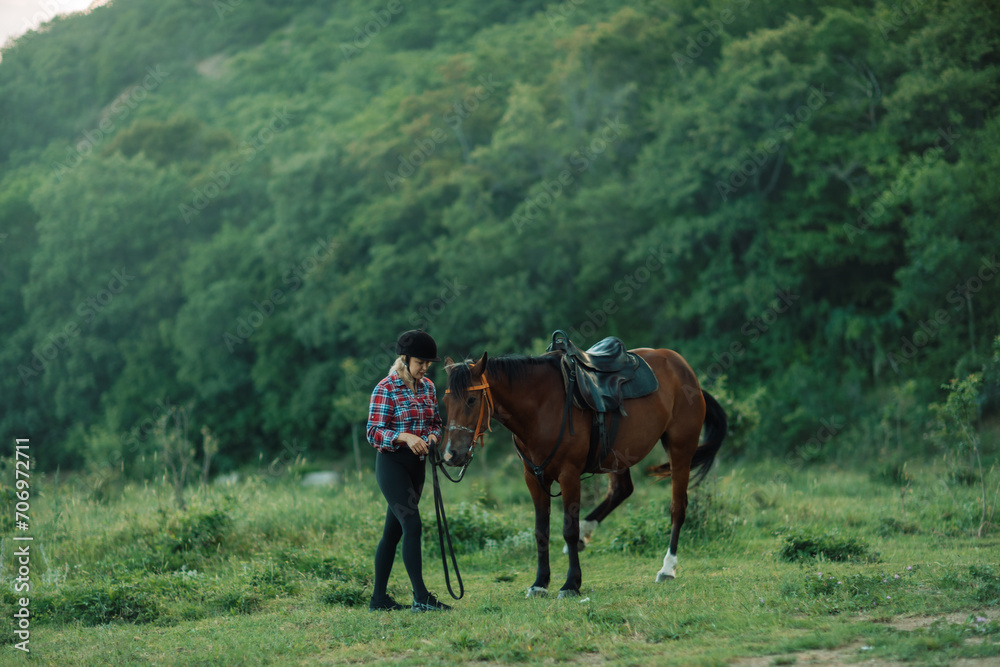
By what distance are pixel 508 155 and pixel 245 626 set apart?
25270mm

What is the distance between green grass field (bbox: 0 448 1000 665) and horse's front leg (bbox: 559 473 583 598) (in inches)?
5.9

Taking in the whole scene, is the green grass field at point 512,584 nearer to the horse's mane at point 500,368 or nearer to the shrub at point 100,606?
the shrub at point 100,606

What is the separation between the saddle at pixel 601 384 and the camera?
6340 mm

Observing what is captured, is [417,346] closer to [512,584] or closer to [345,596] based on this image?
[345,596]

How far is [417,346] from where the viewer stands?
18.3 feet

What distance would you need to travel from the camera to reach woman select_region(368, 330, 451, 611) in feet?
18.3

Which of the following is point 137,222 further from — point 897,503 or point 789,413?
point 897,503

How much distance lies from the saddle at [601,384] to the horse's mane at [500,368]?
151 mm

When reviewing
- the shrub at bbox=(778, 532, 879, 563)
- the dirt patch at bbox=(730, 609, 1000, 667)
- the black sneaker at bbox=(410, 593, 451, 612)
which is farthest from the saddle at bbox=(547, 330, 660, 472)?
the dirt patch at bbox=(730, 609, 1000, 667)

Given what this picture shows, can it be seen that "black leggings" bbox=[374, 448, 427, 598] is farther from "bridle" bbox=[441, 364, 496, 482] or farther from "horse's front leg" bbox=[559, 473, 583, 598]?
"horse's front leg" bbox=[559, 473, 583, 598]

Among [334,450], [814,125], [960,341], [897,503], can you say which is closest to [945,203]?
[960,341]

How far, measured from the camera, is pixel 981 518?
8266mm

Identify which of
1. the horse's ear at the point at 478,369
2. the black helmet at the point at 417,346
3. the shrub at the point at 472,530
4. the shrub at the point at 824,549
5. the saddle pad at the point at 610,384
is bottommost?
the shrub at the point at 472,530

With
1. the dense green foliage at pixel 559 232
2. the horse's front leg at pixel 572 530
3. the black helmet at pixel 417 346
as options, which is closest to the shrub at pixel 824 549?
the horse's front leg at pixel 572 530
